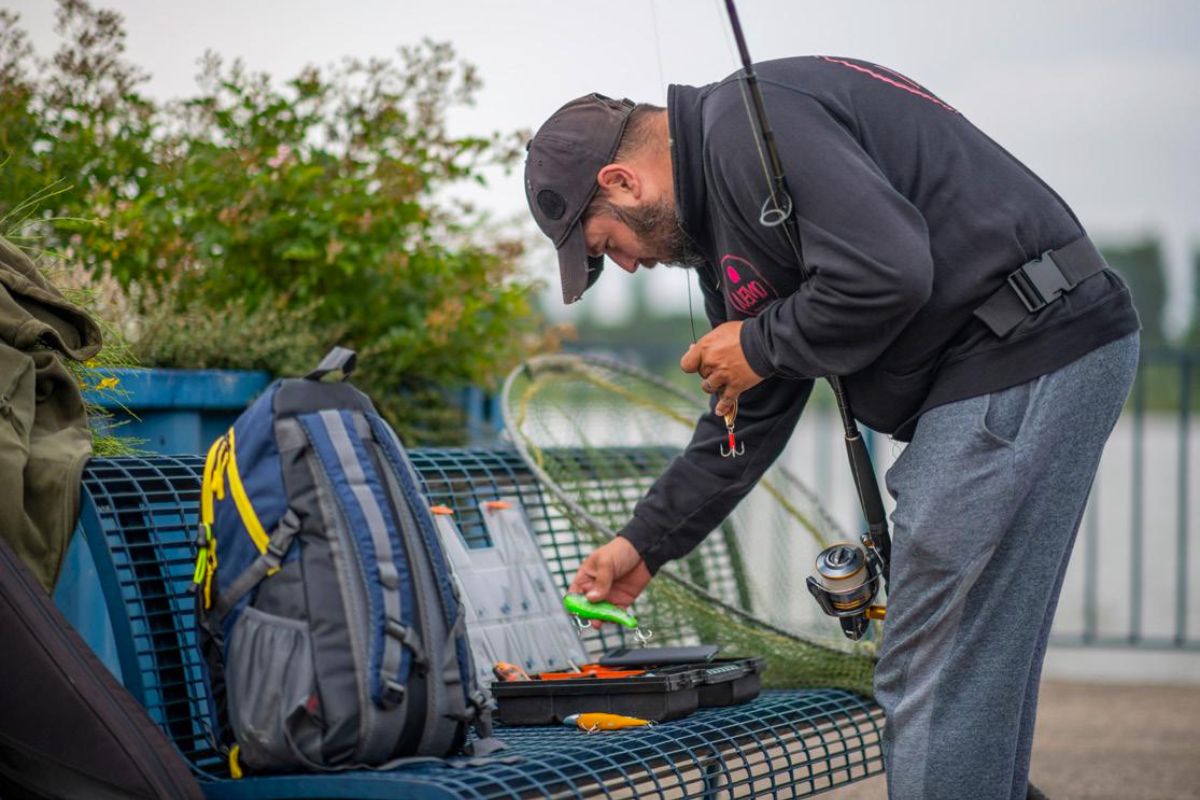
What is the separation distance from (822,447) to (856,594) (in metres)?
5.19

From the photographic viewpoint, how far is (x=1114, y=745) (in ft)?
15.1

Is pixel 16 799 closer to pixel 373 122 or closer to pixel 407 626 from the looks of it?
pixel 407 626

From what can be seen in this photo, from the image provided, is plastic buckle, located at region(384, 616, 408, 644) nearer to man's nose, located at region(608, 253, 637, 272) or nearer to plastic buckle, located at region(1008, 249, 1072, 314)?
man's nose, located at region(608, 253, 637, 272)

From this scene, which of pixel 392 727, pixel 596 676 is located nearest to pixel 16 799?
pixel 392 727

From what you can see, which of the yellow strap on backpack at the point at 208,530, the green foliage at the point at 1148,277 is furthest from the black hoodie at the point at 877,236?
the green foliage at the point at 1148,277

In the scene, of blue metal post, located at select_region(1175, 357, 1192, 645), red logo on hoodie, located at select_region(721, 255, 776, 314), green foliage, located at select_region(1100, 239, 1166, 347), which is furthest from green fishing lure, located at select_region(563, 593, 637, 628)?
green foliage, located at select_region(1100, 239, 1166, 347)

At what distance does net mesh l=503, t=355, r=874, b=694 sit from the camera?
10.4 ft

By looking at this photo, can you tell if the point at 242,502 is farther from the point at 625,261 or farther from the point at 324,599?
the point at 625,261

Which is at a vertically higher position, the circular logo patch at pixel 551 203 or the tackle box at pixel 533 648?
the circular logo patch at pixel 551 203

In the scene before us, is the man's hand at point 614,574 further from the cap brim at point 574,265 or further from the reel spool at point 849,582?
the cap brim at point 574,265

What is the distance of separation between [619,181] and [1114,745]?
329 cm

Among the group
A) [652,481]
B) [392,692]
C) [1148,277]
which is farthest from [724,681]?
[1148,277]

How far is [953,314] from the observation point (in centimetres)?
214

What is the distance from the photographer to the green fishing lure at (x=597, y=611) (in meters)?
2.64
